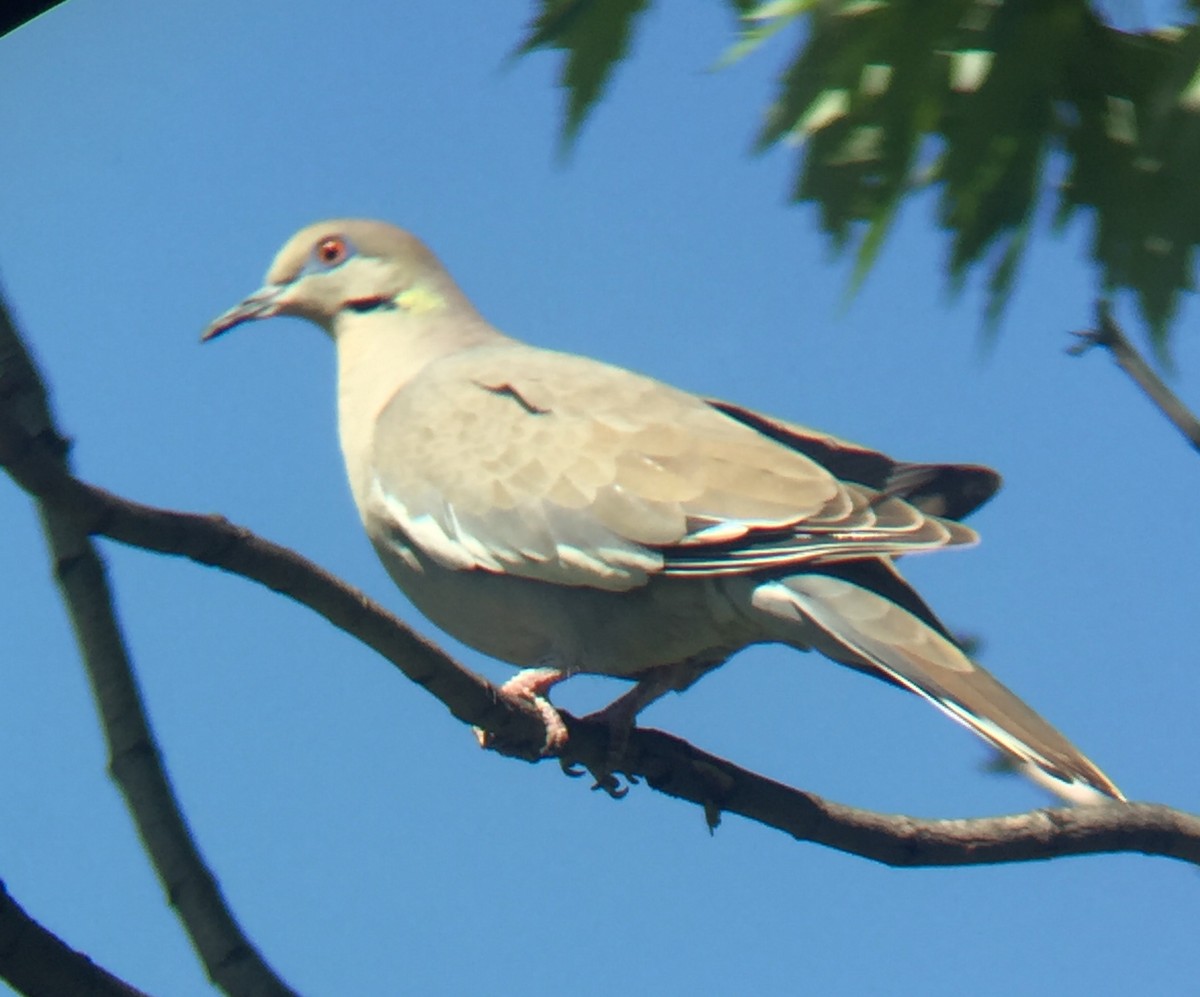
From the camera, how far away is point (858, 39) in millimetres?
1494

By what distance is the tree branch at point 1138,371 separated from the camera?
1950 millimetres

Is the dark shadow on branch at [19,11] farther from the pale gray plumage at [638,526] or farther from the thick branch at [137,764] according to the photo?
the pale gray plumage at [638,526]

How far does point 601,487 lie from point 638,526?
0.53 ft

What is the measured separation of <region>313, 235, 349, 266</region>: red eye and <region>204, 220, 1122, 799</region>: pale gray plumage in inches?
19.5

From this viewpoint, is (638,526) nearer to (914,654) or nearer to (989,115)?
(914,654)

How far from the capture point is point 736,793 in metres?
2.66

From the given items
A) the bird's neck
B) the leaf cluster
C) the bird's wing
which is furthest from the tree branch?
the bird's neck

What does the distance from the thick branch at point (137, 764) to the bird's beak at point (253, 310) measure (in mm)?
2230

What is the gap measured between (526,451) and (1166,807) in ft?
4.79

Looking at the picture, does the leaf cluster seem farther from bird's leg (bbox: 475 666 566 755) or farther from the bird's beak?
the bird's beak

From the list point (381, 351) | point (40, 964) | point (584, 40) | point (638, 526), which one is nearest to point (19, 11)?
point (584, 40)

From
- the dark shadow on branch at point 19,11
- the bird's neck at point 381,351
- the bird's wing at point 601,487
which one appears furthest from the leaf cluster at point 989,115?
the bird's neck at point 381,351

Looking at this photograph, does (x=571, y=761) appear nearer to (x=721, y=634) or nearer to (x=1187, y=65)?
(x=721, y=634)

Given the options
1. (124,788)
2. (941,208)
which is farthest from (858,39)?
(124,788)
